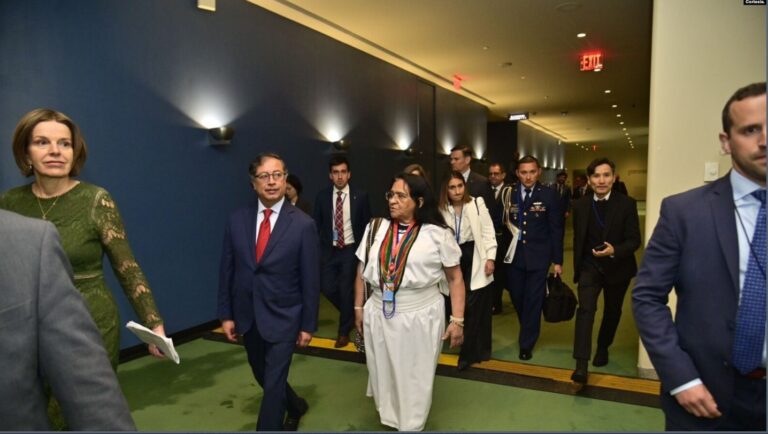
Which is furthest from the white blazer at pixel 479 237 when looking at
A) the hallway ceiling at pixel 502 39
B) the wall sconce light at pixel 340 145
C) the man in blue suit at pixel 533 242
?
the wall sconce light at pixel 340 145

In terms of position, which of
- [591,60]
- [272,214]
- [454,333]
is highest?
[591,60]

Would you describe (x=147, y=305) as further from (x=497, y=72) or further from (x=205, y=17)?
(x=497, y=72)

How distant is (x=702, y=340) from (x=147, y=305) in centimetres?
211

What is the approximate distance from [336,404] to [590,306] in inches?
80.6

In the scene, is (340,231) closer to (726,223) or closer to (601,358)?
(601,358)

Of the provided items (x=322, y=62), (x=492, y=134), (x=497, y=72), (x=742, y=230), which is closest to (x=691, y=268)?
(x=742, y=230)

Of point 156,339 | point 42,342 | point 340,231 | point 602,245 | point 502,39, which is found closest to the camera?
point 42,342

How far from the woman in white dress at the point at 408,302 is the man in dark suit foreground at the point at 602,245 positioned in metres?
1.44

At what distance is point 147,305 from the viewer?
2307 millimetres

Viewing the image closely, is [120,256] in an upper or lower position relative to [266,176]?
lower

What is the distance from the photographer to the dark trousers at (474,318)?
4281mm

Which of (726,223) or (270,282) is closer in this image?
(726,223)

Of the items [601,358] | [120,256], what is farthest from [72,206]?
[601,358]

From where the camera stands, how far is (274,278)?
113 inches
